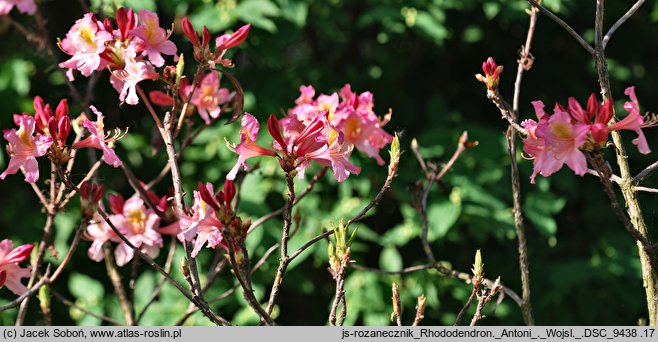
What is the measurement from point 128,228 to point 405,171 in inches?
50.1

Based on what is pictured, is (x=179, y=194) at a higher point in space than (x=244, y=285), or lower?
higher

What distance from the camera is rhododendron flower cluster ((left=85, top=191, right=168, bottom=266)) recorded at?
1465mm

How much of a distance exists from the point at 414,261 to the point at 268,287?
0.56 m

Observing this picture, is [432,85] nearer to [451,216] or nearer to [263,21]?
[451,216]

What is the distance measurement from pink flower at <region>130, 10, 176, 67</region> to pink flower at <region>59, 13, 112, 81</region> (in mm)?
68

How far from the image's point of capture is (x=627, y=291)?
278 cm

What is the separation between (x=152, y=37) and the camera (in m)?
1.29

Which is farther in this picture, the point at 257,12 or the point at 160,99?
the point at 257,12

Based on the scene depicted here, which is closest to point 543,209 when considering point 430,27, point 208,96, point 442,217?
point 442,217

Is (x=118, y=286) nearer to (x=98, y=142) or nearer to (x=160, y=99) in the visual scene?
(x=160, y=99)

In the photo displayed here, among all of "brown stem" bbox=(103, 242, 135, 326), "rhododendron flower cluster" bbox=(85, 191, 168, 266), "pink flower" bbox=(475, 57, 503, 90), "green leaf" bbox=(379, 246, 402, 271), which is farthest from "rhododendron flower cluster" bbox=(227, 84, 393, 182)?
"green leaf" bbox=(379, 246, 402, 271)

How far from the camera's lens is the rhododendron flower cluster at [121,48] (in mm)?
1221

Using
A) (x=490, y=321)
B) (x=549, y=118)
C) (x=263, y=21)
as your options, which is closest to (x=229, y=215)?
(x=549, y=118)

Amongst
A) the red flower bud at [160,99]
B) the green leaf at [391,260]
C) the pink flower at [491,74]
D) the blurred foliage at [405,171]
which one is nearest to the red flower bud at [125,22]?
the red flower bud at [160,99]
